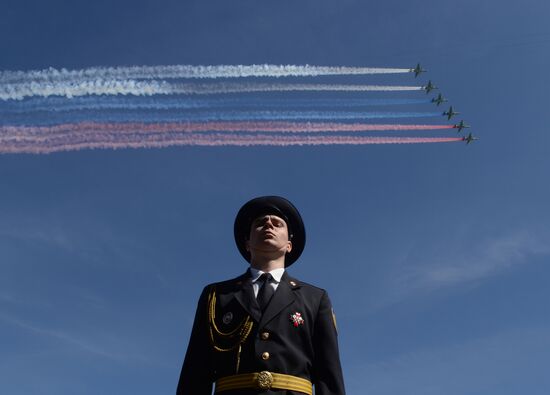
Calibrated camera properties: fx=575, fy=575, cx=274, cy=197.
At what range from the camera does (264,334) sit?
6.36 m

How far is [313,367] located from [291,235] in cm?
190

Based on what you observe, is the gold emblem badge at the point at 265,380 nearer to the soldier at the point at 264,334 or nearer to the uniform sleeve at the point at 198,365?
the soldier at the point at 264,334

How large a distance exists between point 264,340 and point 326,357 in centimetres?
76

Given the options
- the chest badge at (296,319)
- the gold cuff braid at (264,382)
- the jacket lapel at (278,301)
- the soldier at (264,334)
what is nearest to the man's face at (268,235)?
the soldier at (264,334)

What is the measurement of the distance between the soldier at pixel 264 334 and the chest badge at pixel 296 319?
11 millimetres

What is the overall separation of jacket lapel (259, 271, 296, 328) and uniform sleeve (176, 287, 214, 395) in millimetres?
751

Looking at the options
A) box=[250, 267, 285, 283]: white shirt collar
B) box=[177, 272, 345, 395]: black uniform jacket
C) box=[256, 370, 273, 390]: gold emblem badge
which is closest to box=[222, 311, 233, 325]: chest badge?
box=[177, 272, 345, 395]: black uniform jacket

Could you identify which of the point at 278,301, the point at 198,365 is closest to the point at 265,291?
the point at 278,301

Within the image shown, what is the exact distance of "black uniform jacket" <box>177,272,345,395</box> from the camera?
627 centimetres

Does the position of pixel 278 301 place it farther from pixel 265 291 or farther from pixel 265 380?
pixel 265 380

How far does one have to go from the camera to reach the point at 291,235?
7793mm

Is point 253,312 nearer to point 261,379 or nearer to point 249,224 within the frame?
point 261,379

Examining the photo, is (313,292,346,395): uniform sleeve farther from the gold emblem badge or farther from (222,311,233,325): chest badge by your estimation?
(222,311,233,325): chest badge

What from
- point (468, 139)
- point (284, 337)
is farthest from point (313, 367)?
point (468, 139)
